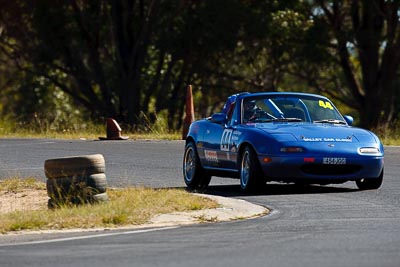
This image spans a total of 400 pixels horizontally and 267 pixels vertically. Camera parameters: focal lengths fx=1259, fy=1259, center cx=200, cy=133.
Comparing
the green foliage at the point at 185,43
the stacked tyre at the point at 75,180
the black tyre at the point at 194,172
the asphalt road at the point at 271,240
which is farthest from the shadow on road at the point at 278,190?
the green foliage at the point at 185,43

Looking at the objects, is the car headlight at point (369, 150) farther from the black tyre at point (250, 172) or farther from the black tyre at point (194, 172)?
the black tyre at point (194, 172)

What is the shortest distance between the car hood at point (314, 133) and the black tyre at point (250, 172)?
0.37 m

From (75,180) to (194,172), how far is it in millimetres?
3625

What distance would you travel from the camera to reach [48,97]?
190ft

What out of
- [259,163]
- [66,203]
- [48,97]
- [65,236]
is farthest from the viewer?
[48,97]

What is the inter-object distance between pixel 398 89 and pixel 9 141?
81.8 ft

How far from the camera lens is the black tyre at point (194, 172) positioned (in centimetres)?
1750

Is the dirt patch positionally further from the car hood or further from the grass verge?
the car hood

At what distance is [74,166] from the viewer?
46.9 feet

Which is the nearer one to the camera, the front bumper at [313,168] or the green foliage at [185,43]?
the front bumper at [313,168]

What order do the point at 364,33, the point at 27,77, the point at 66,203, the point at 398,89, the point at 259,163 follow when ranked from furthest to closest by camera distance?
the point at 27,77, the point at 398,89, the point at 364,33, the point at 259,163, the point at 66,203

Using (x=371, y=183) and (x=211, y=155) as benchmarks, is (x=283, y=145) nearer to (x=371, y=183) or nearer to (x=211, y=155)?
(x=371, y=183)

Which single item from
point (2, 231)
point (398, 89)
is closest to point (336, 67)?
point (398, 89)

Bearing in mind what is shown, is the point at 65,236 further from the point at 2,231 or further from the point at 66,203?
the point at 66,203
